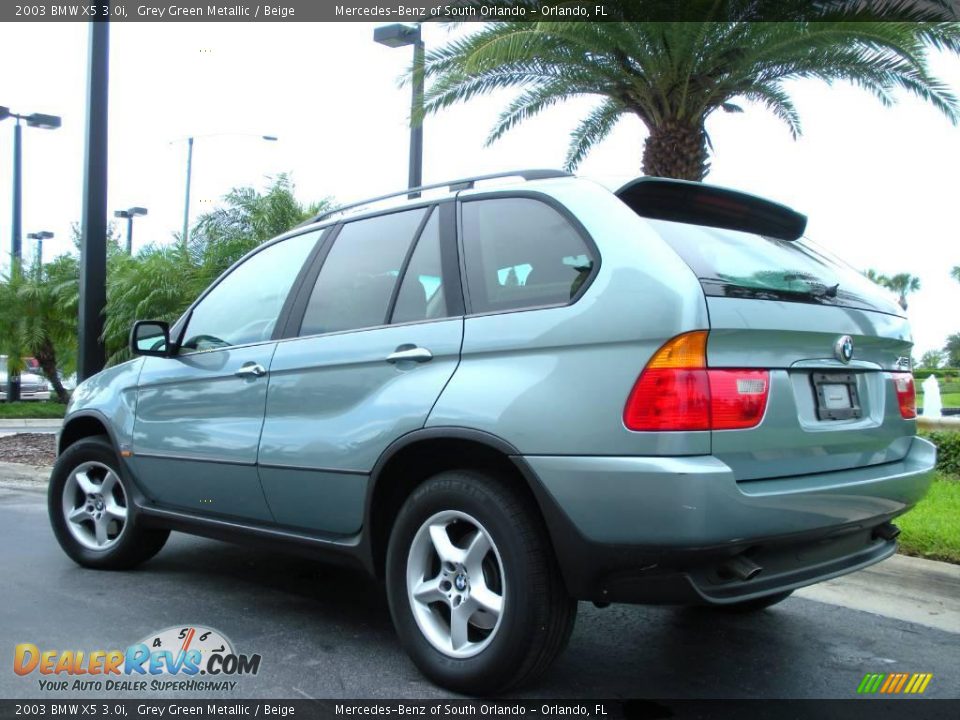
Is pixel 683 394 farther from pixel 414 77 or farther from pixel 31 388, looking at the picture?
pixel 31 388

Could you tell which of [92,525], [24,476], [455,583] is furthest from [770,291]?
[24,476]

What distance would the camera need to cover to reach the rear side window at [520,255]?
307cm

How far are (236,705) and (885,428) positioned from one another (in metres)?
2.52

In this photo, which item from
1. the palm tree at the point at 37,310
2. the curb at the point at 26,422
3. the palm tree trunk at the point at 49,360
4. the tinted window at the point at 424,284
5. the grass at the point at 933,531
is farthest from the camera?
the curb at the point at 26,422

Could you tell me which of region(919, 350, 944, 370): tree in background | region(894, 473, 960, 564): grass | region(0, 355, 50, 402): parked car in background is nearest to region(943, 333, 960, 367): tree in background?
region(919, 350, 944, 370): tree in background

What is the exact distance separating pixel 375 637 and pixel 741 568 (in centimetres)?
175

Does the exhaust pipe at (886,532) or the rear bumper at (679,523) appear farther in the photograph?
the exhaust pipe at (886,532)

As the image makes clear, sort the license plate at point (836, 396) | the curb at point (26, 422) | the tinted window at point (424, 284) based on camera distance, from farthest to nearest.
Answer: the curb at point (26, 422), the tinted window at point (424, 284), the license plate at point (836, 396)

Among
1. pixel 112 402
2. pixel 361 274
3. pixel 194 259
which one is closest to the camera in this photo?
pixel 361 274

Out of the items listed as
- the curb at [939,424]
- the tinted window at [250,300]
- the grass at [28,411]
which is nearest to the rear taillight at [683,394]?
the tinted window at [250,300]

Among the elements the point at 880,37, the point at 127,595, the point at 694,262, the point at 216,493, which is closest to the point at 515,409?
the point at 694,262

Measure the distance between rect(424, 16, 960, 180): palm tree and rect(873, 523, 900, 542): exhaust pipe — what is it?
6218 mm

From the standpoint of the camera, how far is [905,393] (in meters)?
3.52

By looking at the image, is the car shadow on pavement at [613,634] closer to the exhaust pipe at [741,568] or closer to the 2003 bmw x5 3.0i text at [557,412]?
the 2003 bmw x5 3.0i text at [557,412]
